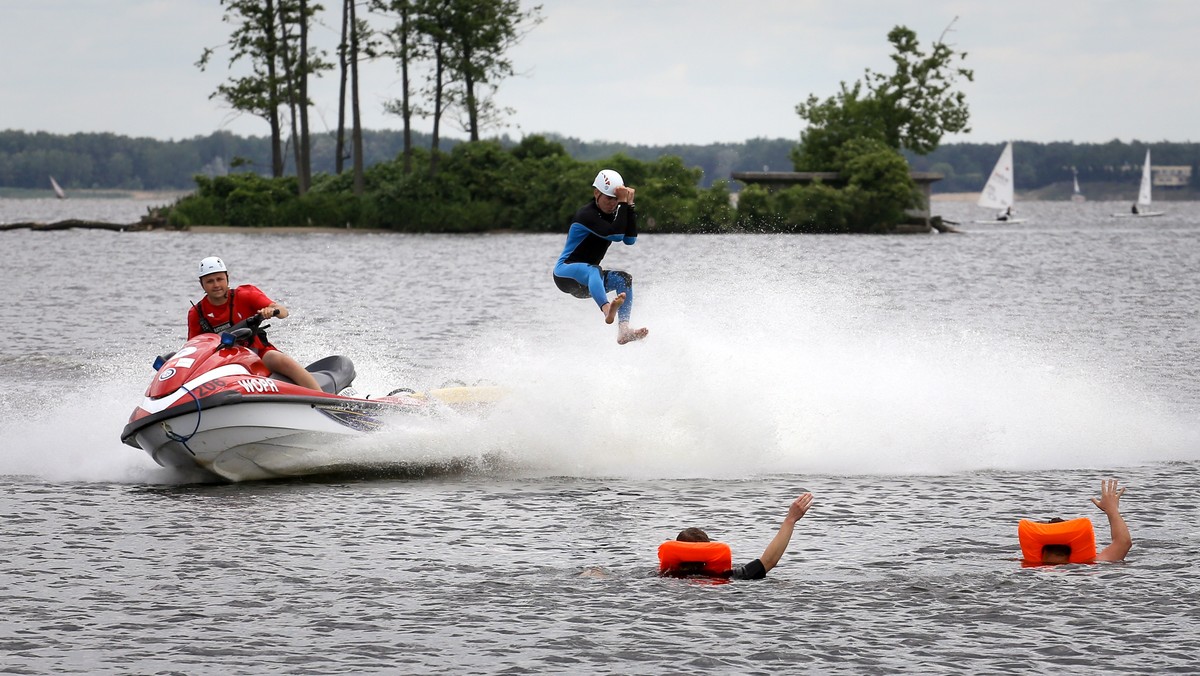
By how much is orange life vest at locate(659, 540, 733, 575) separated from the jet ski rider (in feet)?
18.4

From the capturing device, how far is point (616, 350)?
17.8m

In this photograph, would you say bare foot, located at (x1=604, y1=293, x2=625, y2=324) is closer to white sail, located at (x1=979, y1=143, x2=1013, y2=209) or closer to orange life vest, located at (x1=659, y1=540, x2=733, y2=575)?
orange life vest, located at (x1=659, y1=540, x2=733, y2=575)

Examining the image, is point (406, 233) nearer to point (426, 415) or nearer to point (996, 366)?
point (996, 366)

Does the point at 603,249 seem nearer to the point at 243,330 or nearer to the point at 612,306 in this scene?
the point at 612,306

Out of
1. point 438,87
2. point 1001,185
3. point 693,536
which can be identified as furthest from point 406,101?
point 693,536

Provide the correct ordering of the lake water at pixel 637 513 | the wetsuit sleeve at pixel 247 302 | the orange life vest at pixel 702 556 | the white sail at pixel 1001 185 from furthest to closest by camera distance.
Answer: the white sail at pixel 1001 185
the wetsuit sleeve at pixel 247 302
the orange life vest at pixel 702 556
the lake water at pixel 637 513

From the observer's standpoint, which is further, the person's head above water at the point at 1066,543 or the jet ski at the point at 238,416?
the jet ski at the point at 238,416

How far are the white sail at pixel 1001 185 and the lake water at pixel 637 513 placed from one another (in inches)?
2971

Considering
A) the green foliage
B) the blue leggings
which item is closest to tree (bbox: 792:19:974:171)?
the green foliage

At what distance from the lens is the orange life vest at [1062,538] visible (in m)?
11.8

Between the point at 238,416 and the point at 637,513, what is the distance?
4.11m

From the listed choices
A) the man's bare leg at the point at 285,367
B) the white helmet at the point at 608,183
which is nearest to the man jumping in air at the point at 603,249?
the white helmet at the point at 608,183

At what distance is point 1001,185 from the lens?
10981 cm

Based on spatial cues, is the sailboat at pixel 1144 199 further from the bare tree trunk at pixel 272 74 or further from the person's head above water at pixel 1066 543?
the person's head above water at pixel 1066 543
